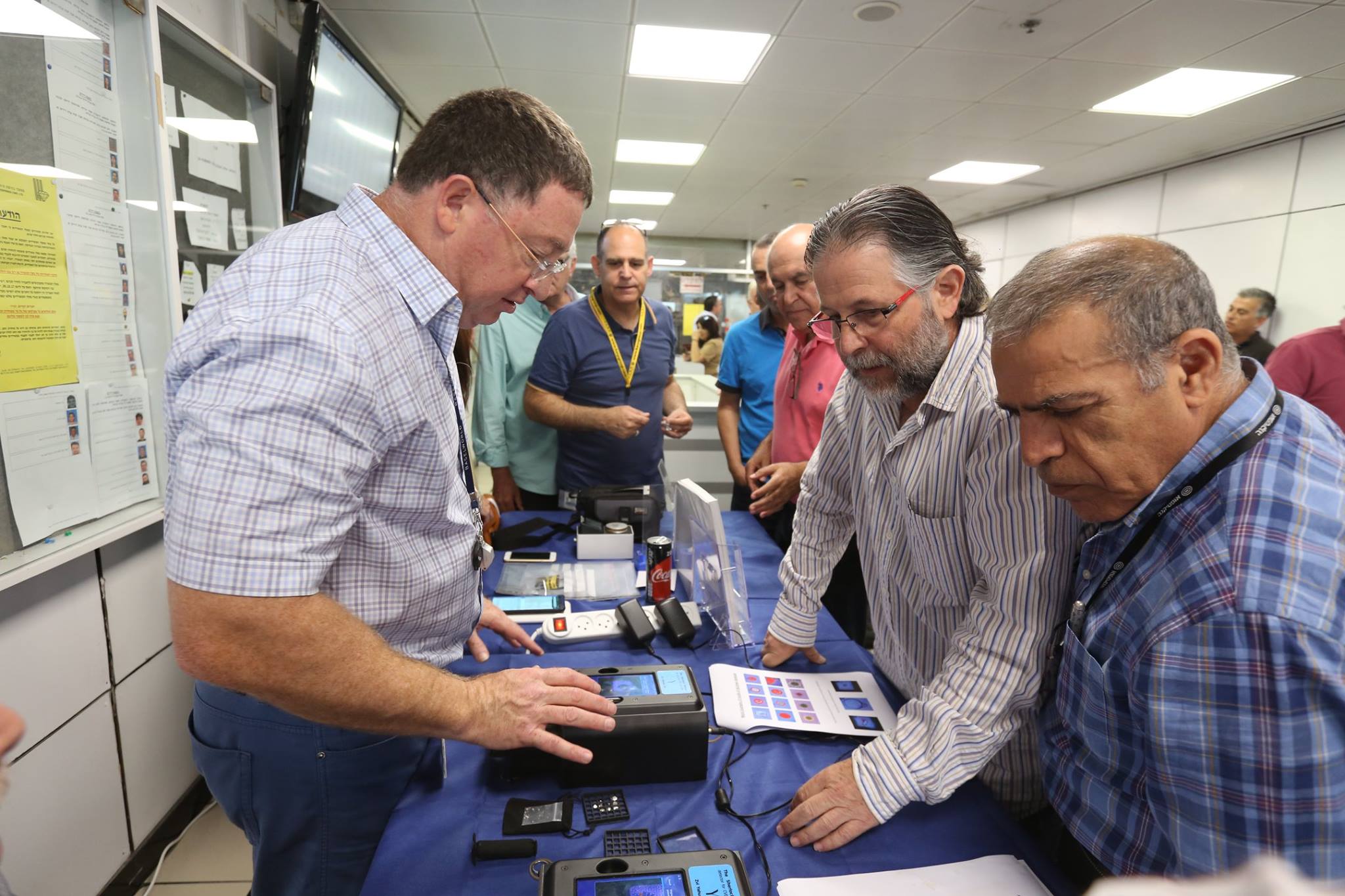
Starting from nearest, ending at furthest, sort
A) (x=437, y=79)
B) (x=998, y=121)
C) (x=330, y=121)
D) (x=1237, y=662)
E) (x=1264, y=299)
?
(x=1237, y=662), (x=330, y=121), (x=437, y=79), (x=998, y=121), (x=1264, y=299)

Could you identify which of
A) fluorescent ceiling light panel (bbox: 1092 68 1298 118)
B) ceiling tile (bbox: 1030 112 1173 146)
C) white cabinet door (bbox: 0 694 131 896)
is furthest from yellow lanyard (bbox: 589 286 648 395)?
ceiling tile (bbox: 1030 112 1173 146)

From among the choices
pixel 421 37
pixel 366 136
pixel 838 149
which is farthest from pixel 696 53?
pixel 838 149

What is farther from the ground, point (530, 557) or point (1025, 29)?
point (1025, 29)

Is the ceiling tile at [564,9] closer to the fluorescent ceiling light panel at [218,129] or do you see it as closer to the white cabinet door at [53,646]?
the fluorescent ceiling light panel at [218,129]

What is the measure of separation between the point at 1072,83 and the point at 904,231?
→ 3.89 m

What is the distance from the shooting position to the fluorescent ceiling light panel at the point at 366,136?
296 cm

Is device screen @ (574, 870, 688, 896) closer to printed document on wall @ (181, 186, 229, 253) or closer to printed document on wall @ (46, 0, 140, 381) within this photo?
printed document on wall @ (46, 0, 140, 381)

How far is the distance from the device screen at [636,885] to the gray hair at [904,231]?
1052 millimetres

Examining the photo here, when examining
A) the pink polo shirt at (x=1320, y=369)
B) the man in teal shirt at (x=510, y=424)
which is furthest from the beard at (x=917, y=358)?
the man in teal shirt at (x=510, y=424)

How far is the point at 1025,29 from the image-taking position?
3246 mm

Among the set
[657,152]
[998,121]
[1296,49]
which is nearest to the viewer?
[1296,49]

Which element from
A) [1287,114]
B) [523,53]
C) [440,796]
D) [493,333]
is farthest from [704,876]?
[1287,114]

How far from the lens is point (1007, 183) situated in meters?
6.75

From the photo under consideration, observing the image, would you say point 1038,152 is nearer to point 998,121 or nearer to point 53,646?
point 998,121
